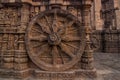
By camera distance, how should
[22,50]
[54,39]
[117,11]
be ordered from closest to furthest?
[54,39] < [22,50] < [117,11]

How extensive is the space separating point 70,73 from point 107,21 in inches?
566

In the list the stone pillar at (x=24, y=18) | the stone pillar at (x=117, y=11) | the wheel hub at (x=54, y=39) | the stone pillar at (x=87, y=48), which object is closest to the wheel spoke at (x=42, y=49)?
the wheel hub at (x=54, y=39)

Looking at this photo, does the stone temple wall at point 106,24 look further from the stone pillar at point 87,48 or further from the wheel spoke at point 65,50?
the wheel spoke at point 65,50

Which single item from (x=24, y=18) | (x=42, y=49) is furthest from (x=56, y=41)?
(x=24, y=18)

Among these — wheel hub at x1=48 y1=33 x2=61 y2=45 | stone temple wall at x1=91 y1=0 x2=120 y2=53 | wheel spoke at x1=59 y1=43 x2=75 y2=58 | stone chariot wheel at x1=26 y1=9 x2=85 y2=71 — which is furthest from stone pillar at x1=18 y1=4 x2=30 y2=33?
stone temple wall at x1=91 y1=0 x2=120 y2=53

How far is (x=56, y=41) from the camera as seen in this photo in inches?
221

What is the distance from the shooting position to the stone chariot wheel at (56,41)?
569 cm

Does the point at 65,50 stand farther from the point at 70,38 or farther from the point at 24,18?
the point at 24,18

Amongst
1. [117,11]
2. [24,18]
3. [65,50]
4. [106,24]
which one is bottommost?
[65,50]

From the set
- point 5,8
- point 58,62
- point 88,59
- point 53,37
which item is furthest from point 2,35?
point 88,59

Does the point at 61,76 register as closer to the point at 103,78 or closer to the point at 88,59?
the point at 88,59

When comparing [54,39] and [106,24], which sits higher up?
[106,24]

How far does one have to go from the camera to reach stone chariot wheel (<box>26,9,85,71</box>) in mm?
5688

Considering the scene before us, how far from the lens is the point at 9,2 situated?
5922 millimetres
